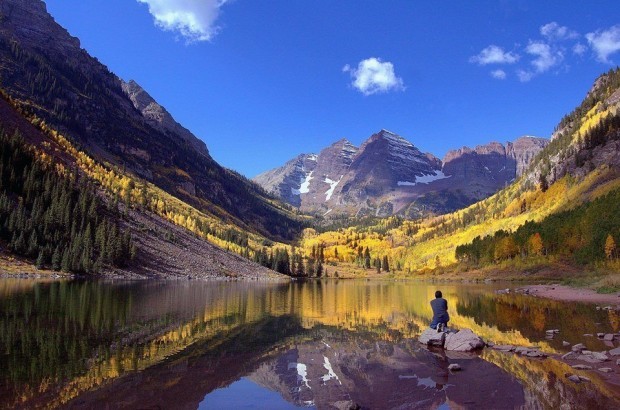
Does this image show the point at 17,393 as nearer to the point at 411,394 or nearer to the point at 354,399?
the point at 354,399

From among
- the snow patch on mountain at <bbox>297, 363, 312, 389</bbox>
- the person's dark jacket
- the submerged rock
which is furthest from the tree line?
the snow patch on mountain at <bbox>297, 363, 312, 389</bbox>

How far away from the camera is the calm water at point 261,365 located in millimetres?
16062

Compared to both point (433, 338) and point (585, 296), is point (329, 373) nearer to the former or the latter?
point (433, 338)

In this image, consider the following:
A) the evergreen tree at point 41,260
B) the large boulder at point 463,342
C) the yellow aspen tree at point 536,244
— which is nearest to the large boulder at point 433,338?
the large boulder at point 463,342

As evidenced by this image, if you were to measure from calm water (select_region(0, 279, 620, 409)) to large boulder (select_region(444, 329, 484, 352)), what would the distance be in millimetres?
937

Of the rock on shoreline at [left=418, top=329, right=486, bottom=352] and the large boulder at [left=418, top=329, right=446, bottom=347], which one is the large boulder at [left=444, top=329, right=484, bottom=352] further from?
the large boulder at [left=418, top=329, right=446, bottom=347]

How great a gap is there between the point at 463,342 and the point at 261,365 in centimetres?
1299

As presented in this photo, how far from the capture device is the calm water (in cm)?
1606

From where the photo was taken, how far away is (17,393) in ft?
50.1

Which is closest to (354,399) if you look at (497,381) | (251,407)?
(251,407)

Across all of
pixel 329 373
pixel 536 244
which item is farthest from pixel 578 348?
pixel 536 244

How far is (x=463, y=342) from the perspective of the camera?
2680cm

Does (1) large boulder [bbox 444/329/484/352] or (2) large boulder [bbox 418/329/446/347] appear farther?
(2) large boulder [bbox 418/329/446/347]

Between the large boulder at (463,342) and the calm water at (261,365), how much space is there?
3.08 feet
